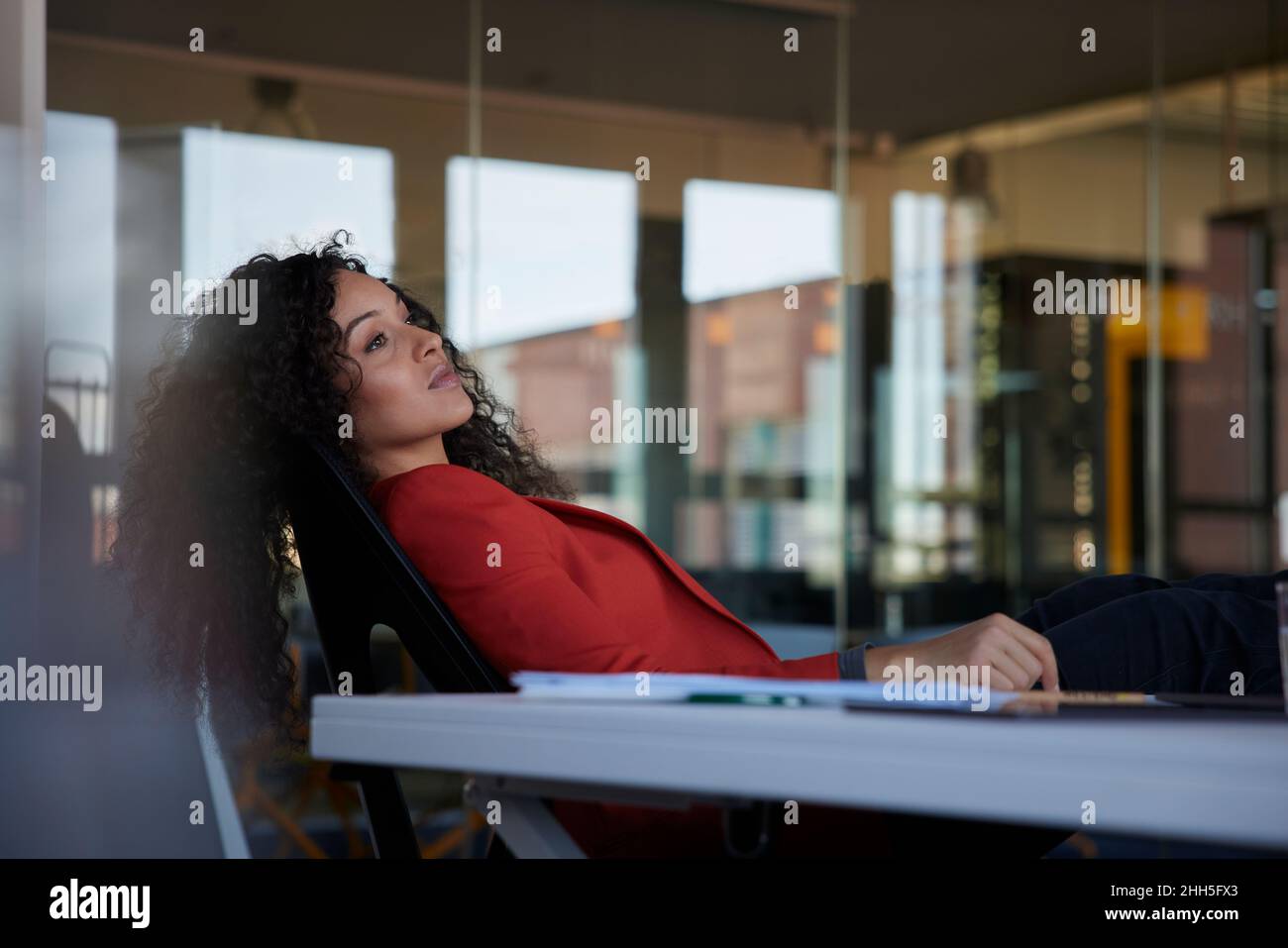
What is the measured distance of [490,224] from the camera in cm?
406

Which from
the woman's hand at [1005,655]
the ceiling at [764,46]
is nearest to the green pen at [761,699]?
the woman's hand at [1005,655]

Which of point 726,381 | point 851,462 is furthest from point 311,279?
point 851,462

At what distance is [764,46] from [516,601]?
371cm

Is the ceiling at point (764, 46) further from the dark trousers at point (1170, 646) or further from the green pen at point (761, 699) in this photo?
the green pen at point (761, 699)

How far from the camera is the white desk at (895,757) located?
0.65 metres

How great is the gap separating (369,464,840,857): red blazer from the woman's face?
8cm

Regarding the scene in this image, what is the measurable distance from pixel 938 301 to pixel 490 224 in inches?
122

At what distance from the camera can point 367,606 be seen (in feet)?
4.84

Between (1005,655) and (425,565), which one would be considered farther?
(425,565)

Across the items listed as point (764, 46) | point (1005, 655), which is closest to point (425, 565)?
point (1005, 655)

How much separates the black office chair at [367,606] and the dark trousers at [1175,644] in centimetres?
60

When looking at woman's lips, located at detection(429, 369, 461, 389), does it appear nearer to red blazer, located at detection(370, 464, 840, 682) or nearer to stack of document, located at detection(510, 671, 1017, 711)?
red blazer, located at detection(370, 464, 840, 682)

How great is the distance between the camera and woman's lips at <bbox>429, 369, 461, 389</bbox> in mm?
1814

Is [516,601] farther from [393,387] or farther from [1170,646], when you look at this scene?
[1170,646]
